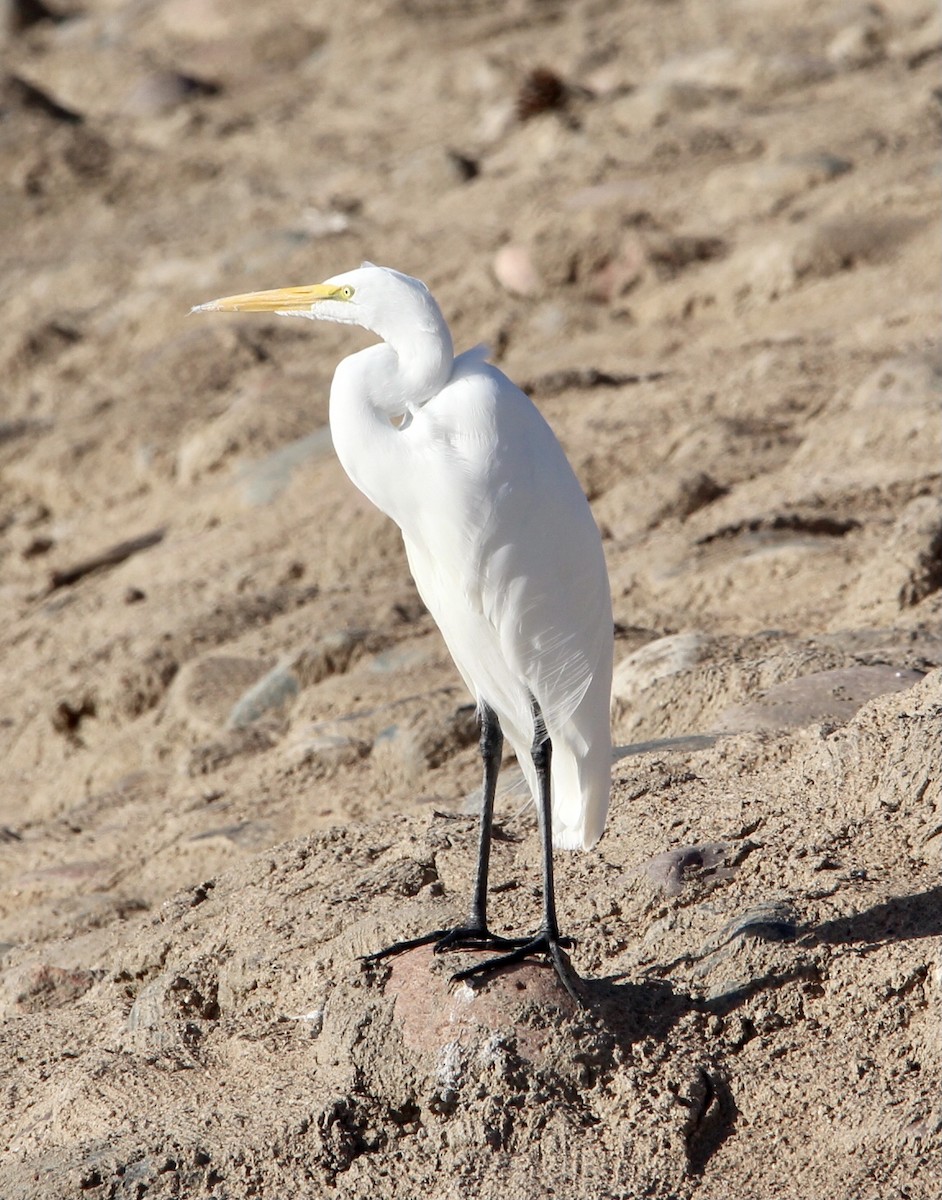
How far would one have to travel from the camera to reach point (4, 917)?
16.8ft

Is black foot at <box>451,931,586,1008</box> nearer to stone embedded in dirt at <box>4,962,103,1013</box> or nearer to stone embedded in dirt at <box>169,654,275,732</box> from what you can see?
stone embedded in dirt at <box>4,962,103,1013</box>

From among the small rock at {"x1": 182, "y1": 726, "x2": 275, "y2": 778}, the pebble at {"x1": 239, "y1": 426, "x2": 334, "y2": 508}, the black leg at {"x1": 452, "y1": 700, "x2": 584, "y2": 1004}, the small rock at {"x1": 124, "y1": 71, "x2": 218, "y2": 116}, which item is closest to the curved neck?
the black leg at {"x1": 452, "y1": 700, "x2": 584, "y2": 1004}

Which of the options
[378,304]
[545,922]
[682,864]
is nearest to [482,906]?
[545,922]

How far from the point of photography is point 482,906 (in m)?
3.59

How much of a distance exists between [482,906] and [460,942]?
0.11 metres

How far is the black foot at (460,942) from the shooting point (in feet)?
11.5

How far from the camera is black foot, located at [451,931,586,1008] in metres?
3.29

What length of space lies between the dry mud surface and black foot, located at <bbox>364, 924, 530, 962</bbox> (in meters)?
0.09

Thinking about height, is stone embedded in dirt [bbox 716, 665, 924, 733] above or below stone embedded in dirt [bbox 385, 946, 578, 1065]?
below

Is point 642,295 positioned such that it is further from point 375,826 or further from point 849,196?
point 375,826

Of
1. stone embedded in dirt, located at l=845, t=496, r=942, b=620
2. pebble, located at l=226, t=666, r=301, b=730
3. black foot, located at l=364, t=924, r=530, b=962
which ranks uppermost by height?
black foot, located at l=364, t=924, r=530, b=962

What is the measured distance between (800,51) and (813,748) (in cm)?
943

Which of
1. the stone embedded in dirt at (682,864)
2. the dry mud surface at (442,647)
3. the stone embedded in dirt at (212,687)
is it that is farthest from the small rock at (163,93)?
the stone embedded in dirt at (682,864)

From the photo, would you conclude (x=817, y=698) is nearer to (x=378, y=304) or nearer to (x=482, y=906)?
(x=482, y=906)
